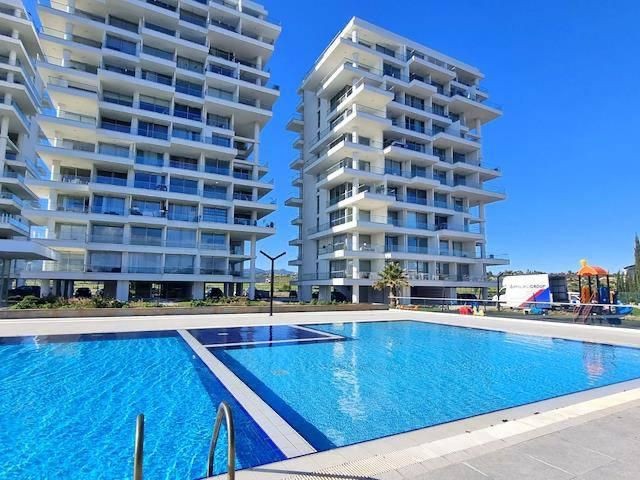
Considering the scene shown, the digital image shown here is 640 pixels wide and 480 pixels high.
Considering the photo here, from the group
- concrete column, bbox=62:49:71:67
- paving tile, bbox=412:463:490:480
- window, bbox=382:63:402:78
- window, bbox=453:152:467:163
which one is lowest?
paving tile, bbox=412:463:490:480

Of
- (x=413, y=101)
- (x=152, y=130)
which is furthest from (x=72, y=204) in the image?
(x=413, y=101)

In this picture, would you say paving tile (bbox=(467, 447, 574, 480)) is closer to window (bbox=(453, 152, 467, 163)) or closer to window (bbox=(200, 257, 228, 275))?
window (bbox=(200, 257, 228, 275))

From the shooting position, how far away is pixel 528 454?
4031 mm

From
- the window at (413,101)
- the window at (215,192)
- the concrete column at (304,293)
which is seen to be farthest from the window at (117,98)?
the window at (413,101)

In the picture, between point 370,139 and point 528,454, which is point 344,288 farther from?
point 528,454

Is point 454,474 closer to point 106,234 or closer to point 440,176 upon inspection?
point 106,234

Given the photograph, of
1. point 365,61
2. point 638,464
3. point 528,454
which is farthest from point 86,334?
point 365,61

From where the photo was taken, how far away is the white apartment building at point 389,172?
125ft

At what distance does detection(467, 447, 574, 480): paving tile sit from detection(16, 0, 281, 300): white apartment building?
34.4m

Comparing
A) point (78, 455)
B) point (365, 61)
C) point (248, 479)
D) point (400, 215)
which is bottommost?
point (78, 455)

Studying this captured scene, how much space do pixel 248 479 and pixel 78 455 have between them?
10.7 feet

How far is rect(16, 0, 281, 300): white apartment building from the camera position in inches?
1297

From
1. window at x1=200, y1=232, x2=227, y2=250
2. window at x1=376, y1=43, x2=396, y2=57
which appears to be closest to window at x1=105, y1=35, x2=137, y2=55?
window at x1=200, y1=232, x2=227, y2=250

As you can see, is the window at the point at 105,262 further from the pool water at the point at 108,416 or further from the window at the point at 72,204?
the pool water at the point at 108,416
